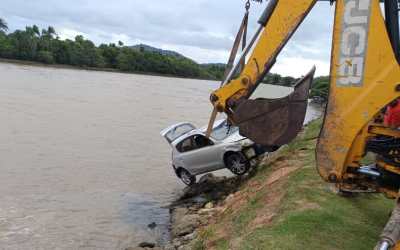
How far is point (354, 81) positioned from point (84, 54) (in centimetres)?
10760

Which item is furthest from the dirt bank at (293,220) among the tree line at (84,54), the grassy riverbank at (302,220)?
the tree line at (84,54)

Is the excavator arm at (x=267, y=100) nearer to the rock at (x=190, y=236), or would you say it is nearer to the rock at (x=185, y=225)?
the rock at (x=190, y=236)

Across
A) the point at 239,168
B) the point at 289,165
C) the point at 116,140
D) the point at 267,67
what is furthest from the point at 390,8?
the point at 116,140

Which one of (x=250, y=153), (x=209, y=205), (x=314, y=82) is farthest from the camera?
(x=314, y=82)

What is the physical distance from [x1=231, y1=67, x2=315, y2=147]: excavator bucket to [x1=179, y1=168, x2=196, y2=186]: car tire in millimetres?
9444

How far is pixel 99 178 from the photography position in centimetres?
1969

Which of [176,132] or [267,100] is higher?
[267,100]

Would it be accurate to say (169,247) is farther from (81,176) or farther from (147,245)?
(81,176)

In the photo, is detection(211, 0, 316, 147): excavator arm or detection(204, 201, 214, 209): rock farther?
detection(204, 201, 214, 209): rock

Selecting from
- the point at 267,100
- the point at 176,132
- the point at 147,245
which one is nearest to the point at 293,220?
the point at 267,100

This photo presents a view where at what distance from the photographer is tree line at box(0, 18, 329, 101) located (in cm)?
10062

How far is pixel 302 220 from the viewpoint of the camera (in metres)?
8.05

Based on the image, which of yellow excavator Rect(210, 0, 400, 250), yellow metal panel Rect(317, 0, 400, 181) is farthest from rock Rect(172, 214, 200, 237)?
yellow metal panel Rect(317, 0, 400, 181)

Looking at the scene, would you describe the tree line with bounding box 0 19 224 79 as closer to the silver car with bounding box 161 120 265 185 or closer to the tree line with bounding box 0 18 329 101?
the tree line with bounding box 0 18 329 101
